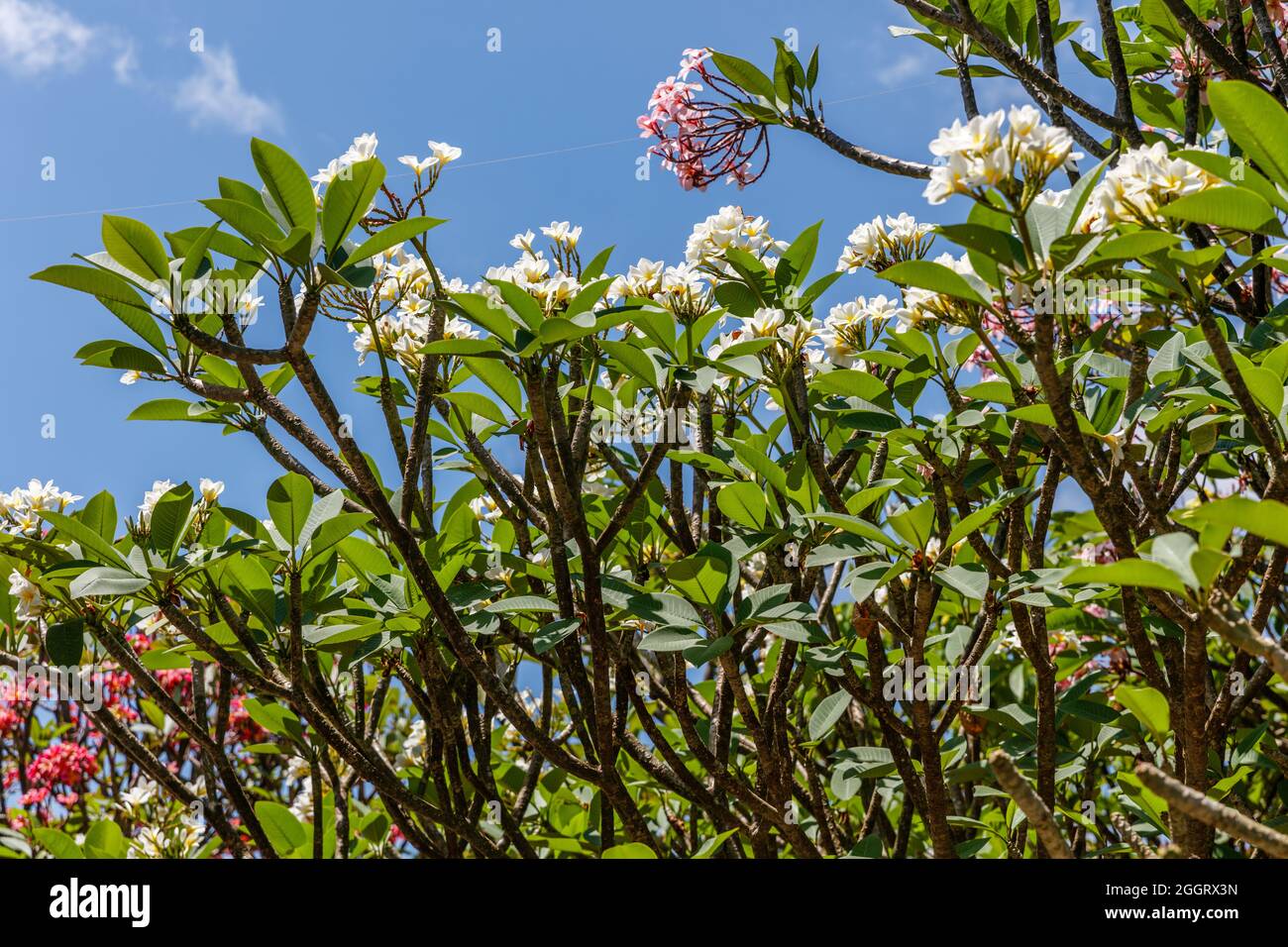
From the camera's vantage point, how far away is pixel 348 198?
132 cm

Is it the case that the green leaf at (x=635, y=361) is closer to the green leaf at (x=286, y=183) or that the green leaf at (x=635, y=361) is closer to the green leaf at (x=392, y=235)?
the green leaf at (x=392, y=235)

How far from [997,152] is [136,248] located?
106 cm

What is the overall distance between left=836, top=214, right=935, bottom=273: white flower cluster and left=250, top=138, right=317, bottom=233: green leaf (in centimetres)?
95

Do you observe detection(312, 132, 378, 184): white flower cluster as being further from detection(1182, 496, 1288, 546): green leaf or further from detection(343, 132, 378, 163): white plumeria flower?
detection(1182, 496, 1288, 546): green leaf

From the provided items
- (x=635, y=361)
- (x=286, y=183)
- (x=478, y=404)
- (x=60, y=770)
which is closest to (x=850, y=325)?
(x=635, y=361)

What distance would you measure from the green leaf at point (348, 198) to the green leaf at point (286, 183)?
2 cm

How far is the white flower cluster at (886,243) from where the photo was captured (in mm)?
1846

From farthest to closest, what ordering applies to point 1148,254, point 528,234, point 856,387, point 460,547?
point 528,234 → point 460,547 → point 856,387 → point 1148,254

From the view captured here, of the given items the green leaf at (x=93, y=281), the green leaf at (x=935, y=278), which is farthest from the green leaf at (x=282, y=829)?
the green leaf at (x=935, y=278)

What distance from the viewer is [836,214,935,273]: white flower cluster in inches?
72.7
